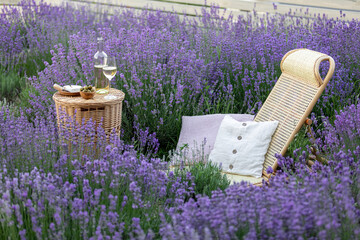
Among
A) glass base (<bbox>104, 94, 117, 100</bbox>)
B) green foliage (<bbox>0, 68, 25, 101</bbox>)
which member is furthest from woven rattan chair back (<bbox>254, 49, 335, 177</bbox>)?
green foliage (<bbox>0, 68, 25, 101</bbox>)

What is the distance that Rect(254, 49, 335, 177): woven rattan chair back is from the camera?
322 centimetres

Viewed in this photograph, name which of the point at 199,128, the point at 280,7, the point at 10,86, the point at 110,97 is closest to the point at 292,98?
the point at 199,128

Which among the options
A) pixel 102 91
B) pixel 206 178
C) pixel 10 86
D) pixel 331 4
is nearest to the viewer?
pixel 206 178

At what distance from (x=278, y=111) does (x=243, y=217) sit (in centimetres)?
179

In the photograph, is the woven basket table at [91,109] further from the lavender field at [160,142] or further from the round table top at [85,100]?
the lavender field at [160,142]

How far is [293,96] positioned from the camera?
3.42 metres

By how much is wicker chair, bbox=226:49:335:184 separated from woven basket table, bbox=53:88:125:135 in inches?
36.0

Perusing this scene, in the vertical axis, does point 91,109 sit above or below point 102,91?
below

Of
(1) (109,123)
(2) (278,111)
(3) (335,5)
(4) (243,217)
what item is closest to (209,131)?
(2) (278,111)

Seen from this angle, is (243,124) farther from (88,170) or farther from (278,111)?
(88,170)

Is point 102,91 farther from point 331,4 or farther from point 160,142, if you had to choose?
point 331,4

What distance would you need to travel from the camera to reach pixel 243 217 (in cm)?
183

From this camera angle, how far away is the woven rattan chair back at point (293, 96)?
3.22 m

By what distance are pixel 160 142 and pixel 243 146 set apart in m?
0.84
